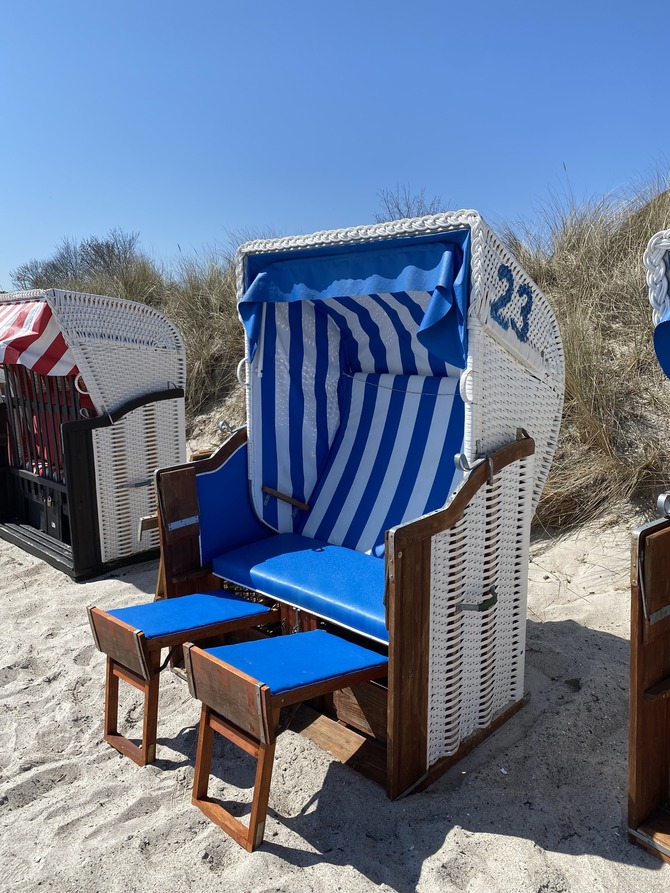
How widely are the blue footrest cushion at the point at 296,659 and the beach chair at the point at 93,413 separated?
253cm

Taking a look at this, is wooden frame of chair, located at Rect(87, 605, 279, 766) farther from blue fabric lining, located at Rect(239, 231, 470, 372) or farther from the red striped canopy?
the red striped canopy

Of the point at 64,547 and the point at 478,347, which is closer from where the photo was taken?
the point at 478,347

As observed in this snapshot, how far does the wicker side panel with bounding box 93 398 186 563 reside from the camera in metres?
4.83

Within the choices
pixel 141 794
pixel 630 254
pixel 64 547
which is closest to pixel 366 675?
pixel 141 794

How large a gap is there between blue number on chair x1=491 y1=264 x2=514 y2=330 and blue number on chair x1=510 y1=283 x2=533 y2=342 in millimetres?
75

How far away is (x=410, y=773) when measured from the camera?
2.52 meters

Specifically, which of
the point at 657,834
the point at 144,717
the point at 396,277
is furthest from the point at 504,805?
the point at 396,277

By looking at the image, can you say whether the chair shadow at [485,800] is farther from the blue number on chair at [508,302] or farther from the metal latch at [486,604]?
the blue number on chair at [508,302]

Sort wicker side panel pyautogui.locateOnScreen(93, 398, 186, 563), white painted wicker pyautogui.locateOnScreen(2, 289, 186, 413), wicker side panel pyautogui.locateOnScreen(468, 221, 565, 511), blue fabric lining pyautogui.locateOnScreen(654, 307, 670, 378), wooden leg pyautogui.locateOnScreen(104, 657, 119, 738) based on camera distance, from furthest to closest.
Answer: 1. wicker side panel pyautogui.locateOnScreen(93, 398, 186, 563)
2. white painted wicker pyautogui.locateOnScreen(2, 289, 186, 413)
3. wooden leg pyautogui.locateOnScreen(104, 657, 119, 738)
4. wicker side panel pyautogui.locateOnScreen(468, 221, 565, 511)
5. blue fabric lining pyautogui.locateOnScreen(654, 307, 670, 378)

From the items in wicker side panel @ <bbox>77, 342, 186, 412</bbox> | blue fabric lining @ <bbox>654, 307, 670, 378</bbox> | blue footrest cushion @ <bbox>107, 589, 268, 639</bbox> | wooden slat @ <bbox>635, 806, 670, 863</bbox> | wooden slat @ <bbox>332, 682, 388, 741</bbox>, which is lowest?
wooden slat @ <bbox>635, 806, 670, 863</bbox>

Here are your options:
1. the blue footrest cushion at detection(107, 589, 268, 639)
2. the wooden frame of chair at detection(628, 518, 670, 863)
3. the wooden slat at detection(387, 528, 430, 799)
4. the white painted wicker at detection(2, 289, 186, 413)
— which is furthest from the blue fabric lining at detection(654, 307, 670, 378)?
the white painted wicker at detection(2, 289, 186, 413)

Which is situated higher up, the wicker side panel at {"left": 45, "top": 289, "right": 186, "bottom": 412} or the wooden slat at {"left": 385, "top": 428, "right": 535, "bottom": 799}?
the wicker side panel at {"left": 45, "top": 289, "right": 186, "bottom": 412}

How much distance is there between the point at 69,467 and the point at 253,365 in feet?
5.64

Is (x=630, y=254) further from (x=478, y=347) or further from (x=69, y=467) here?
(x=69, y=467)
